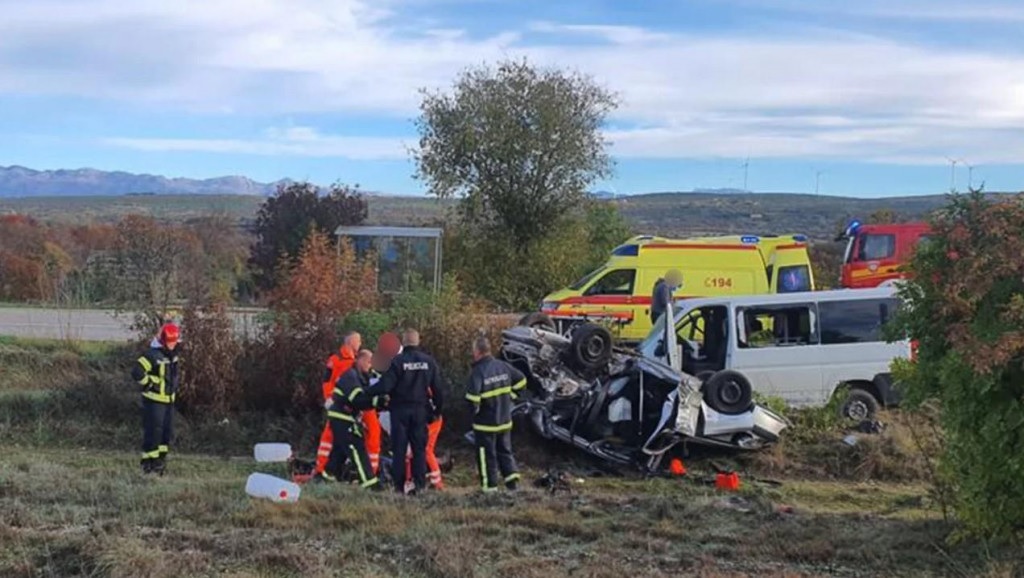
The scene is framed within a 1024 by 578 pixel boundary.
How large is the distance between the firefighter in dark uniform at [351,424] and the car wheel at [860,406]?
21.3 ft

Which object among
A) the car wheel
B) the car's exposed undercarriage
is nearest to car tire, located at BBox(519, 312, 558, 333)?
the car's exposed undercarriage

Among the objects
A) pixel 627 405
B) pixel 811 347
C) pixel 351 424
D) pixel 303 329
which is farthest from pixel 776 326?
pixel 303 329

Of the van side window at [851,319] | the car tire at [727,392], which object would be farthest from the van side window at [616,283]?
the car tire at [727,392]

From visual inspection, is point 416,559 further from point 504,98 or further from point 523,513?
point 504,98

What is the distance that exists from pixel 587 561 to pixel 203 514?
3.30 metres

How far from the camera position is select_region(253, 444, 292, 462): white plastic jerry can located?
42.9 ft

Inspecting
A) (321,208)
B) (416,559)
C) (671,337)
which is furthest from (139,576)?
(321,208)

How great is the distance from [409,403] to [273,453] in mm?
2866

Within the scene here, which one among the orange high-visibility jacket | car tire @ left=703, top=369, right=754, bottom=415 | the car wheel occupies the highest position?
the orange high-visibility jacket

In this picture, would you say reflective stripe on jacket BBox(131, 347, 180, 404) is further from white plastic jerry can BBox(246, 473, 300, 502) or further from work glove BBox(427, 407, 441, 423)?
work glove BBox(427, 407, 441, 423)

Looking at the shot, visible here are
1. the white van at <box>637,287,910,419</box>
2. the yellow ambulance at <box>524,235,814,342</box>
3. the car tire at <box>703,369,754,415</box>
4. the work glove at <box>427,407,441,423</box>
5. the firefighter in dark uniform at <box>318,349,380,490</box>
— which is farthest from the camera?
the yellow ambulance at <box>524,235,814,342</box>

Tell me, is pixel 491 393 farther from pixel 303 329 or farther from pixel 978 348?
pixel 978 348

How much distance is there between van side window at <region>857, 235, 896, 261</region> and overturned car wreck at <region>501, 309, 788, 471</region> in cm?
1329

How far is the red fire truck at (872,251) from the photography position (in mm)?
24750
